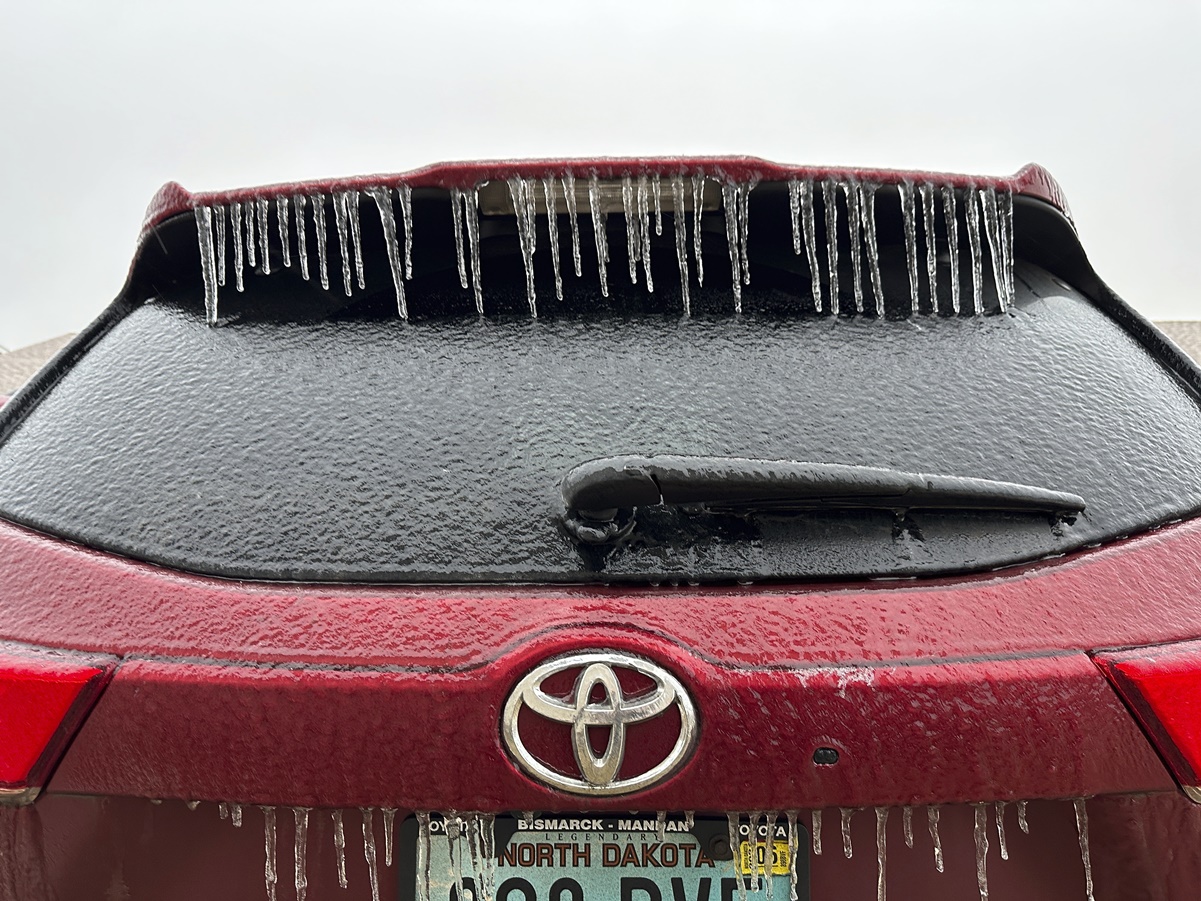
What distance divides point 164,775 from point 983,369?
1255 mm

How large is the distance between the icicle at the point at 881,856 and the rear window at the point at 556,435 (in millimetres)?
292

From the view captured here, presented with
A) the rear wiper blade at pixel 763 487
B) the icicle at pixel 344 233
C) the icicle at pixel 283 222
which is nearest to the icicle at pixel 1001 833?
the rear wiper blade at pixel 763 487

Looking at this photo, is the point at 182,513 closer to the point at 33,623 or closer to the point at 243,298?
the point at 33,623

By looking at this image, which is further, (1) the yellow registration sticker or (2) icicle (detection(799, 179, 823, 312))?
(2) icicle (detection(799, 179, 823, 312))

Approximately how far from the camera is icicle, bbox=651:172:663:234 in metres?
1.44

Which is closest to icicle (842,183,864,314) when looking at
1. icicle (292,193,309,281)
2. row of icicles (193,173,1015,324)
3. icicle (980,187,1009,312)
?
row of icicles (193,173,1015,324)

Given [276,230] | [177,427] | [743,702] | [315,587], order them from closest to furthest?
[743,702] < [315,587] < [177,427] < [276,230]

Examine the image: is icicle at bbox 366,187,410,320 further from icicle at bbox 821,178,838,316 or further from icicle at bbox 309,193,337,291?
icicle at bbox 821,178,838,316

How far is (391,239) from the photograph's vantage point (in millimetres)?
1504

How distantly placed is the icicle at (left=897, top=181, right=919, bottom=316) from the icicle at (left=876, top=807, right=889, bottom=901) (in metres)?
0.84

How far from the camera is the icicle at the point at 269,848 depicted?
103cm

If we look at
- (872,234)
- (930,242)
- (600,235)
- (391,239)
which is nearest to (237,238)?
(391,239)

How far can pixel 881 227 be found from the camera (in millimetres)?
1536

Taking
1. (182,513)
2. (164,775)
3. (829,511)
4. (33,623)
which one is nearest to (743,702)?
(829,511)
